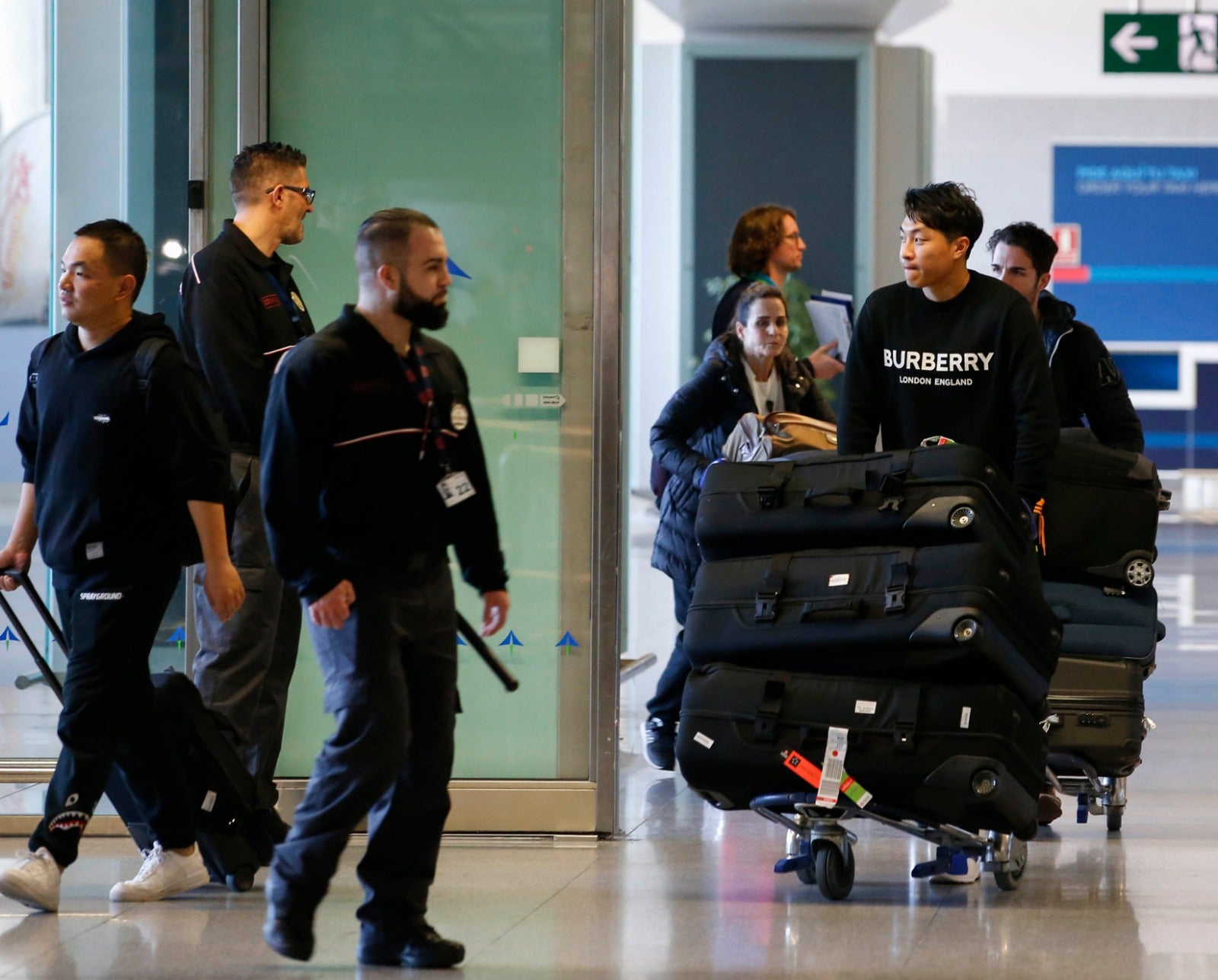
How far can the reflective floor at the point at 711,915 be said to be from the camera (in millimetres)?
3363

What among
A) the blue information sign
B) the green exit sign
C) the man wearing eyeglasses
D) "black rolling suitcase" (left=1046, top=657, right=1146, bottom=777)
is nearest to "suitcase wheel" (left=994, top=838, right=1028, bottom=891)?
"black rolling suitcase" (left=1046, top=657, right=1146, bottom=777)

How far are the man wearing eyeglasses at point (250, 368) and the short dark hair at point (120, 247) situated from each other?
22 cm

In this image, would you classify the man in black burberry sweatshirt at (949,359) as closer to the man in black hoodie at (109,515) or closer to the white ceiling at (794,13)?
the man in black hoodie at (109,515)

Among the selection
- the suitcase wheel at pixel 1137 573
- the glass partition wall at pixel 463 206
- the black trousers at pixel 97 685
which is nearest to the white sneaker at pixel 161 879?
the black trousers at pixel 97 685

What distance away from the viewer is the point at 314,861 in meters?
3.17

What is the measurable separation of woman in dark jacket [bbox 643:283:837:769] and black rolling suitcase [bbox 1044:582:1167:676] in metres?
1.03

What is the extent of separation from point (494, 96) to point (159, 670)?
1832mm

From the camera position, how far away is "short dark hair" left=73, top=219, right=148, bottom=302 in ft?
12.7

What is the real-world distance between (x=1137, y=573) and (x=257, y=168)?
2484 millimetres

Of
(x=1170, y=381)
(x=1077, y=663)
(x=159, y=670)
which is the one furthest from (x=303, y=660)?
(x=1170, y=381)

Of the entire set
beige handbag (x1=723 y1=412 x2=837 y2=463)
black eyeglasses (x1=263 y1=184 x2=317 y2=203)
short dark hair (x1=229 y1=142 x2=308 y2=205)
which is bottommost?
beige handbag (x1=723 y1=412 x2=837 y2=463)

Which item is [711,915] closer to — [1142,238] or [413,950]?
[413,950]

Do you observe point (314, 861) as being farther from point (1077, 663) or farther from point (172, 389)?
point (1077, 663)

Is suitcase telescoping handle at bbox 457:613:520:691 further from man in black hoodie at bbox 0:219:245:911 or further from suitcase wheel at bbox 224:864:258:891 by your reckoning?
suitcase wheel at bbox 224:864:258:891
